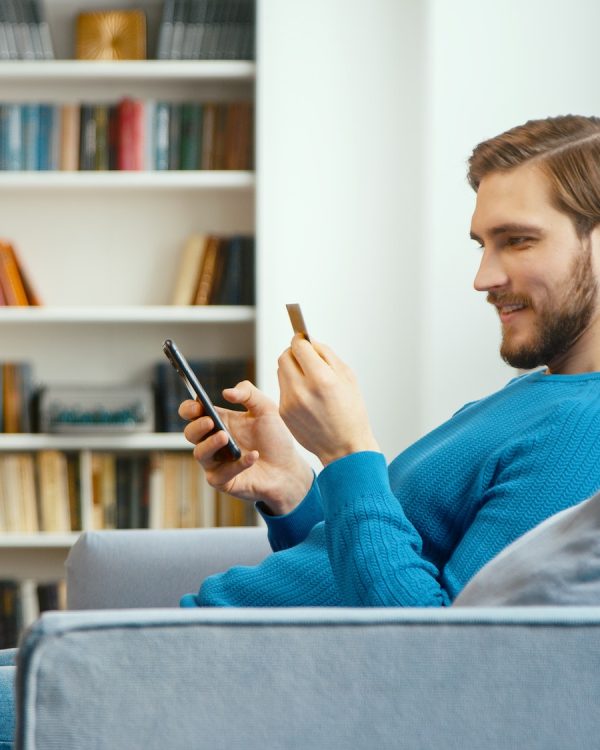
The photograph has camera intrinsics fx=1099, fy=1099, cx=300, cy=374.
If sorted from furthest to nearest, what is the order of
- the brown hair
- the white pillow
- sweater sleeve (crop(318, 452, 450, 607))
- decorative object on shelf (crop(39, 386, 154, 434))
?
decorative object on shelf (crop(39, 386, 154, 434)) → the brown hair → sweater sleeve (crop(318, 452, 450, 607)) → the white pillow

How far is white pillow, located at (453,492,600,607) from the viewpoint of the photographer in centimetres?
78

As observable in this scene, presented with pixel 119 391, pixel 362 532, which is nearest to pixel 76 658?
pixel 362 532

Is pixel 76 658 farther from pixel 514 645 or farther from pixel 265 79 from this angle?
pixel 265 79

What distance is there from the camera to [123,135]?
3.23 m

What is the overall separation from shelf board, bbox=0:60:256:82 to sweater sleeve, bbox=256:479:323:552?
2.04 metres

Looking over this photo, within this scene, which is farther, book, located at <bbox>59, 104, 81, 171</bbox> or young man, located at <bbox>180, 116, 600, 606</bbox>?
book, located at <bbox>59, 104, 81, 171</bbox>

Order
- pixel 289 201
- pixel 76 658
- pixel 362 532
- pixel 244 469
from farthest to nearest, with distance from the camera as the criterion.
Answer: pixel 289 201
pixel 244 469
pixel 362 532
pixel 76 658

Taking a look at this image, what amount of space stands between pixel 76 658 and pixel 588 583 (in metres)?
Answer: 0.36

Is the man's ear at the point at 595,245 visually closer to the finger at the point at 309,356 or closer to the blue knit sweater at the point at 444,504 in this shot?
the blue knit sweater at the point at 444,504

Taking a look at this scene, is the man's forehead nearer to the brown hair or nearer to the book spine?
the brown hair

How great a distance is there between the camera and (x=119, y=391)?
10.4ft

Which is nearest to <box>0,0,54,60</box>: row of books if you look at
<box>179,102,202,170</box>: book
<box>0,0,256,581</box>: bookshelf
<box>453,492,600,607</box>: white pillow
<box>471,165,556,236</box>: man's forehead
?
<box>0,0,256,581</box>: bookshelf

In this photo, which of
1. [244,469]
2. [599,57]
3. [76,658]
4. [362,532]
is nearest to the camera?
[76,658]

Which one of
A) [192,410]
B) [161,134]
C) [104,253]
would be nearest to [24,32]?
[161,134]
